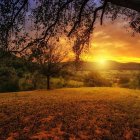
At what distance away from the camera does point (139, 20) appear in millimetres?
13758

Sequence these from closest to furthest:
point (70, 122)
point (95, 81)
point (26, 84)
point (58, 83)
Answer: point (70, 122), point (26, 84), point (58, 83), point (95, 81)

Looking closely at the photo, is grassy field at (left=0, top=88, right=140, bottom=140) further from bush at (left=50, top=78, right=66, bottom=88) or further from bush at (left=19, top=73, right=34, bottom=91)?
bush at (left=50, top=78, right=66, bottom=88)

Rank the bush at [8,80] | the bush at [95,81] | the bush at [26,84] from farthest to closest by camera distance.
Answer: the bush at [95,81]
the bush at [26,84]
the bush at [8,80]

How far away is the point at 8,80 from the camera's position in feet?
149

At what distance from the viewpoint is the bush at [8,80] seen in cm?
4331

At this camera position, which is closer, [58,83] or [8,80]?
[8,80]

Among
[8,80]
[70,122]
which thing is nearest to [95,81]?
[8,80]

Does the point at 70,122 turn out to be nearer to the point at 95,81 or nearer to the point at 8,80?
the point at 8,80

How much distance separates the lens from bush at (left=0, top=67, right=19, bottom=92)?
43.3 metres

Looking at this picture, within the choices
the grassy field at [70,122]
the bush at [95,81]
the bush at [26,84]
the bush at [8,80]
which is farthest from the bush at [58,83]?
the grassy field at [70,122]

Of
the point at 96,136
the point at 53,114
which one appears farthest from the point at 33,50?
the point at 53,114

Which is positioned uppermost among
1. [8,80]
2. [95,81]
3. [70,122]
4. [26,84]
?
[70,122]

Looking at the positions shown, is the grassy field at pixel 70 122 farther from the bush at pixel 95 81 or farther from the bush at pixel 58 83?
the bush at pixel 95 81

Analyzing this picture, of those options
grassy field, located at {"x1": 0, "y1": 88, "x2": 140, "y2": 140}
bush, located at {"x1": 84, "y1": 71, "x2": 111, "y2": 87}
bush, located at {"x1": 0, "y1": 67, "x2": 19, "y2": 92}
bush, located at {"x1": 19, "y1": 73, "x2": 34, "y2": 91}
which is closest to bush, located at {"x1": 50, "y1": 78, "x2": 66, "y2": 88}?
bush, located at {"x1": 19, "y1": 73, "x2": 34, "y2": 91}
